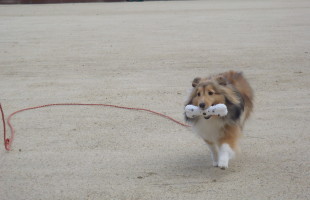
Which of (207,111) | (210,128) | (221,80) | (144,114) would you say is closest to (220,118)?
(210,128)

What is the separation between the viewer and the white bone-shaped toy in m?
4.88

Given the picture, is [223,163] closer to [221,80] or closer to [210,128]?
[210,128]

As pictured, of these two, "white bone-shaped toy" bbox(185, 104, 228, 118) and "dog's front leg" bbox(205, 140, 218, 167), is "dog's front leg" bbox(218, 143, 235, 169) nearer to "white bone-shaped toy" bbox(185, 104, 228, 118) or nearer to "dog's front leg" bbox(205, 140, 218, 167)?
"dog's front leg" bbox(205, 140, 218, 167)

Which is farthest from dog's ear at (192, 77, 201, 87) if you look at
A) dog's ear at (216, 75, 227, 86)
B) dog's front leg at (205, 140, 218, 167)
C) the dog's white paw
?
the dog's white paw

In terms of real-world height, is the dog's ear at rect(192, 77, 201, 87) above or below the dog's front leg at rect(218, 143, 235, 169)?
above

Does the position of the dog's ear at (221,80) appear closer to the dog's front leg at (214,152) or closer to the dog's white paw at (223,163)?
the dog's front leg at (214,152)

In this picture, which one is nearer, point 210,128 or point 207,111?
point 207,111

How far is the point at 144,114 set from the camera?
285 inches

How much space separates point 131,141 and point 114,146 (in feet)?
0.81

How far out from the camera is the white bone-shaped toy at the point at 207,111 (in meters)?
4.88

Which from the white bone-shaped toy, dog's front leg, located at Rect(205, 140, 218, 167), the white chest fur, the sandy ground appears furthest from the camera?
dog's front leg, located at Rect(205, 140, 218, 167)

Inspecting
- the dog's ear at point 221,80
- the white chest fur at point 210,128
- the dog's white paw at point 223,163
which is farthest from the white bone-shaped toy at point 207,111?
the dog's white paw at point 223,163

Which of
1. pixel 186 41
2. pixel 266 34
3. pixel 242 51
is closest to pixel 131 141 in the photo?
pixel 242 51

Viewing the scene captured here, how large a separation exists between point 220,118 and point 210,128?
0.50 feet
